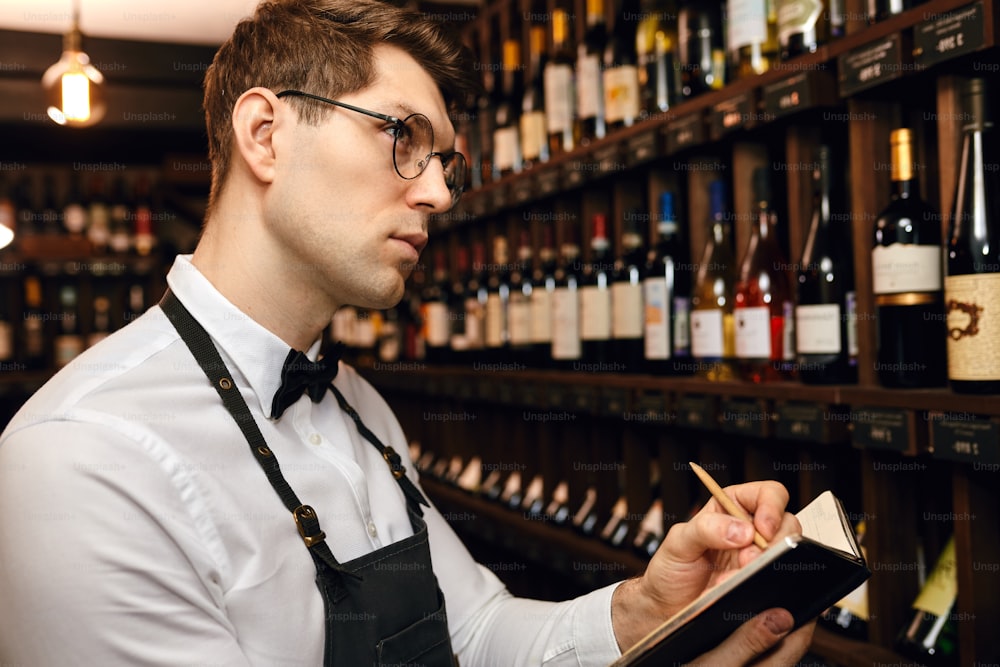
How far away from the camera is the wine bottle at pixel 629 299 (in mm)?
2051

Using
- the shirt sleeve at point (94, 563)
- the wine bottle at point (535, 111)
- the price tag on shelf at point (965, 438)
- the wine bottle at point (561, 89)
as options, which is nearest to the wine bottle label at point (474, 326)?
the wine bottle at point (535, 111)

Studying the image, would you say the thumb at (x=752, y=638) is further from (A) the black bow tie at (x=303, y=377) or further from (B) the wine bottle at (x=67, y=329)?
(B) the wine bottle at (x=67, y=329)

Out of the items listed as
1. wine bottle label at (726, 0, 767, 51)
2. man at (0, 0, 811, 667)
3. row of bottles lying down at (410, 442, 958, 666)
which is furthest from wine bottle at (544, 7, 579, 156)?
man at (0, 0, 811, 667)

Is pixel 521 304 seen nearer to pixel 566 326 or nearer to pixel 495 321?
pixel 495 321

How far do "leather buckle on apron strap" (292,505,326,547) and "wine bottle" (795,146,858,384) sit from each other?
90 cm

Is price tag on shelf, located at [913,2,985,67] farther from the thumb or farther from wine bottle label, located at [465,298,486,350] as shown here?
wine bottle label, located at [465,298,486,350]

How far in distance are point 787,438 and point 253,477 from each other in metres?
0.92

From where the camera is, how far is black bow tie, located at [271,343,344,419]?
114 centimetres

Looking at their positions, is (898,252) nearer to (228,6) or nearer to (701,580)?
(701,580)

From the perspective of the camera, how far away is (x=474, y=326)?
115 inches

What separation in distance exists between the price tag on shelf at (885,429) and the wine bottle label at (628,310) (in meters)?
0.72

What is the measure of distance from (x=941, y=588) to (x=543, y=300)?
1352 millimetres

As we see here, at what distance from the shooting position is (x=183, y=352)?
3.61 ft

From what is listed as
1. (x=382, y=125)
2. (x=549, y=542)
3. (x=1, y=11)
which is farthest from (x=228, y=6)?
(x=382, y=125)
